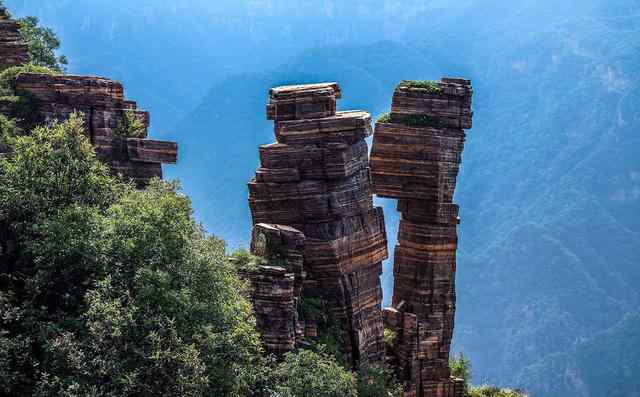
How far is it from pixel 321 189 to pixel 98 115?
9.22 meters

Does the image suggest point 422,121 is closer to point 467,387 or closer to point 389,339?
point 389,339

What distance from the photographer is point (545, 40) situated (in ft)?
652

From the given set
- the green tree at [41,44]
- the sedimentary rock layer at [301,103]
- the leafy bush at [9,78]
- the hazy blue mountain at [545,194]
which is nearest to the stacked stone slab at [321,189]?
the sedimentary rock layer at [301,103]

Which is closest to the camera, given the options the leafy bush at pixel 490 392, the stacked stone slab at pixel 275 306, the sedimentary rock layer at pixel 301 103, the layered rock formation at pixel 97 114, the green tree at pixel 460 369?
the stacked stone slab at pixel 275 306

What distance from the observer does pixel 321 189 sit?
38.3m

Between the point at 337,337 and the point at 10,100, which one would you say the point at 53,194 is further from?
the point at 337,337

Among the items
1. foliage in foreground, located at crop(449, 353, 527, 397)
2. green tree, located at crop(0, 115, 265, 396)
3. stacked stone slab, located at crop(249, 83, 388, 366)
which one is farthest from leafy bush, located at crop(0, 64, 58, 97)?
foliage in foreground, located at crop(449, 353, 527, 397)

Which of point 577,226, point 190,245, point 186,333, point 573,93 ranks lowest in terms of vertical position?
point 186,333

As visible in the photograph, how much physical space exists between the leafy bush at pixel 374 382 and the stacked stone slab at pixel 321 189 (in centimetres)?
95

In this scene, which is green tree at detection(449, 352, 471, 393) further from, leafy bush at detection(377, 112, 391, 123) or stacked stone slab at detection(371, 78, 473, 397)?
leafy bush at detection(377, 112, 391, 123)

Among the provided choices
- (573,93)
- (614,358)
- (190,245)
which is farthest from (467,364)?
(573,93)

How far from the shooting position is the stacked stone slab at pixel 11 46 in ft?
149

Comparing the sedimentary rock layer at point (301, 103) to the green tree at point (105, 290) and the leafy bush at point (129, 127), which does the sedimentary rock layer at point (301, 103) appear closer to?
the leafy bush at point (129, 127)

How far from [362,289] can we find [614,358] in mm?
98414
